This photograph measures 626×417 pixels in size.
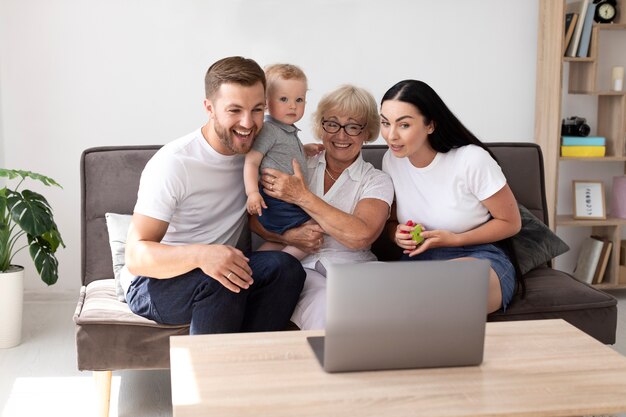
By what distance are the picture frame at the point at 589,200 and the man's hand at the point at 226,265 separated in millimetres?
2527

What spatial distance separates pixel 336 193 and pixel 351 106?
285 mm

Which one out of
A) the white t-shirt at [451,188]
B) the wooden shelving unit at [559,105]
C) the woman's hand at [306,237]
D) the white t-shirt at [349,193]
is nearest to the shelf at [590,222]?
the wooden shelving unit at [559,105]

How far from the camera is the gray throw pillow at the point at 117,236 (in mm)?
2799

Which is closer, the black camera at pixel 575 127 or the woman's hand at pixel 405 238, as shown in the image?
the woman's hand at pixel 405 238

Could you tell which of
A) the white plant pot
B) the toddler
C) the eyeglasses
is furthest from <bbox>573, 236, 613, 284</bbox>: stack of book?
the white plant pot

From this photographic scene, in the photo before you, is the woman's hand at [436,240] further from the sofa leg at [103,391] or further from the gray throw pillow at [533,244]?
the sofa leg at [103,391]

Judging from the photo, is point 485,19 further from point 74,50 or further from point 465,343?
point 465,343

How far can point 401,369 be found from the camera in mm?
1754

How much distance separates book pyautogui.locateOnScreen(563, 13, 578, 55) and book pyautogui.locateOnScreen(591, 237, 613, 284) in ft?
3.35

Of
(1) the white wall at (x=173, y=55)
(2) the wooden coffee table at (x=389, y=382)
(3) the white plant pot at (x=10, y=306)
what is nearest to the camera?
(2) the wooden coffee table at (x=389, y=382)

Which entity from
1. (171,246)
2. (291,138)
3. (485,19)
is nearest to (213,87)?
(291,138)

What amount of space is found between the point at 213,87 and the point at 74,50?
70.4 inches

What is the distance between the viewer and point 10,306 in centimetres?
341

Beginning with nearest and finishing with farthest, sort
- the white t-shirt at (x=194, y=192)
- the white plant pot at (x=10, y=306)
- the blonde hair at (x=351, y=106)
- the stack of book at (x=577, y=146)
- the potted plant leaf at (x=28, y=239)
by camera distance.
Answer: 1. the white t-shirt at (x=194, y=192)
2. the blonde hair at (x=351, y=106)
3. the potted plant leaf at (x=28, y=239)
4. the white plant pot at (x=10, y=306)
5. the stack of book at (x=577, y=146)
